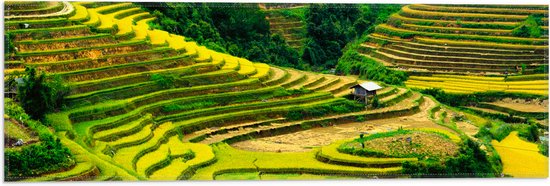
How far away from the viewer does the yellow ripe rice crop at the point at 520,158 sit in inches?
666

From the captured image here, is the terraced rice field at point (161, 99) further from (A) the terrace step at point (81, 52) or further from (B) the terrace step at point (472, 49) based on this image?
(B) the terrace step at point (472, 49)

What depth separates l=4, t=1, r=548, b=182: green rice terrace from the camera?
17.0 m

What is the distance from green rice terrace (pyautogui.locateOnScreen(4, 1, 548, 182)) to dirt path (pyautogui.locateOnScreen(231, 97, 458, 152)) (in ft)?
0.12

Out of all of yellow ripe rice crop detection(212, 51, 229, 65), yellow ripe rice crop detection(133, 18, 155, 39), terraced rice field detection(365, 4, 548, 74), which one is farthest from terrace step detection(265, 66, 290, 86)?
terraced rice field detection(365, 4, 548, 74)

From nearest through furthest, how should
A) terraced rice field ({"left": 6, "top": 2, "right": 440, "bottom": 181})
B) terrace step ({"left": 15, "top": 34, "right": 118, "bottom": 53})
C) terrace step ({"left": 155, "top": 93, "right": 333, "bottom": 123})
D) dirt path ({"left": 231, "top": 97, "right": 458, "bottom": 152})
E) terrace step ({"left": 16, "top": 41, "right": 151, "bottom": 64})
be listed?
terraced rice field ({"left": 6, "top": 2, "right": 440, "bottom": 181}) < dirt path ({"left": 231, "top": 97, "right": 458, "bottom": 152}) < terrace step ({"left": 16, "top": 41, "right": 151, "bottom": 64}) < terrace step ({"left": 155, "top": 93, "right": 333, "bottom": 123}) < terrace step ({"left": 15, "top": 34, "right": 118, "bottom": 53})

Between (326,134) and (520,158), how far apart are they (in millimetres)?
3553

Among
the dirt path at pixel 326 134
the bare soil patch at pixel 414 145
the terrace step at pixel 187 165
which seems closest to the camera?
the terrace step at pixel 187 165

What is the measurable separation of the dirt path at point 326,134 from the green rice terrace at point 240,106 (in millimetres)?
37

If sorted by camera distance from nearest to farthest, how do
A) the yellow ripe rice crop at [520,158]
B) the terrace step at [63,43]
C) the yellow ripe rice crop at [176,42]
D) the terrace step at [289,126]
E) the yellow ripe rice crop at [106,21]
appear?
1. the yellow ripe rice crop at [520,158]
2. the terrace step at [289,126]
3. the terrace step at [63,43]
4. the yellow ripe rice crop at [106,21]
5. the yellow ripe rice crop at [176,42]

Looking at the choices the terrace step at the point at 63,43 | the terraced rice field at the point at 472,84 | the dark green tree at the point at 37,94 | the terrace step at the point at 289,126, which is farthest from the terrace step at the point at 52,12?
the terraced rice field at the point at 472,84

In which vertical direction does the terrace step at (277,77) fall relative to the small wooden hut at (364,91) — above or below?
above

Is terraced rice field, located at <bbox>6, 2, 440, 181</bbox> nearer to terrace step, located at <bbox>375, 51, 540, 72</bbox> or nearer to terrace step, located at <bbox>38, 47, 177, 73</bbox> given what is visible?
terrace step, located at <bbox>38, 47, 177, 73</bbox>

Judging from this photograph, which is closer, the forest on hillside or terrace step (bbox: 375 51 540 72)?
terrace step (bbox: 375 51 540 72)

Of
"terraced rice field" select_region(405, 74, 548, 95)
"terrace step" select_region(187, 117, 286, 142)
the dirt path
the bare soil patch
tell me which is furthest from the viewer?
"terraced rice field" select_region(405, 74, 548, 95)
